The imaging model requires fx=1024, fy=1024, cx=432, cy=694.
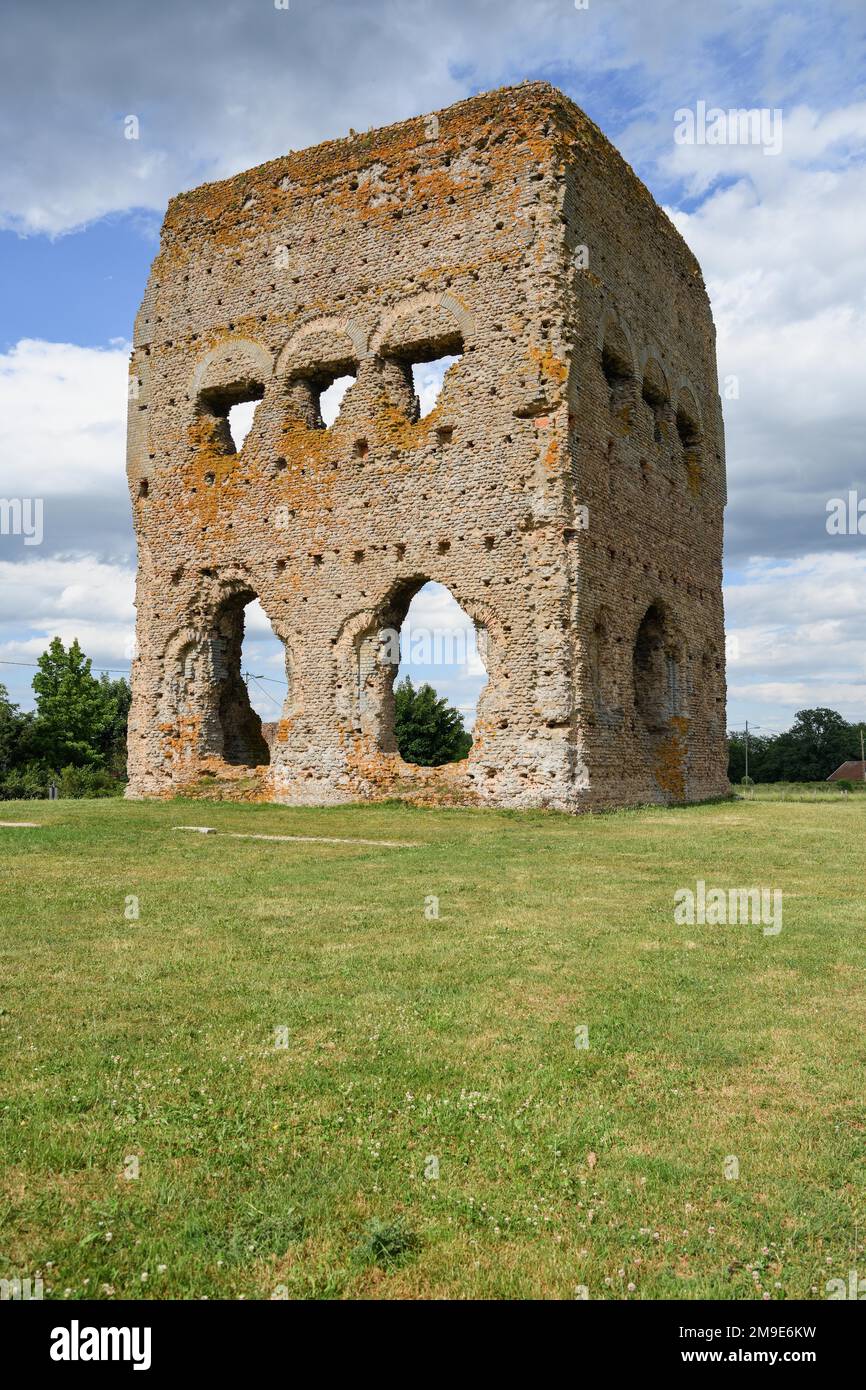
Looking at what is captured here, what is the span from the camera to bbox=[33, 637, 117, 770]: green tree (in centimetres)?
4475

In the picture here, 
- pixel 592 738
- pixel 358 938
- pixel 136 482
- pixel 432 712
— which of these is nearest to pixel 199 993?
pixel 358 938

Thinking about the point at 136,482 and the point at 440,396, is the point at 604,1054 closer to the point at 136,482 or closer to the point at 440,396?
the point at 440,396

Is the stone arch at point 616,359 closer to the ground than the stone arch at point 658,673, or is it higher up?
higher up

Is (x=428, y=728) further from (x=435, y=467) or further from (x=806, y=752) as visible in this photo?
(x=806, y=752)

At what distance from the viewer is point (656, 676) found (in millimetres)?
21828

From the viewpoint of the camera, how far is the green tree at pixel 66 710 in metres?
44.8

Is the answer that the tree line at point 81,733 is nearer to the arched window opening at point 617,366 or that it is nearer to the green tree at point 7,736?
the green tree at point 7,736

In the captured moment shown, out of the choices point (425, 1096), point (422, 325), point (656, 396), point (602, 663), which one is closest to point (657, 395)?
point (656, 396)

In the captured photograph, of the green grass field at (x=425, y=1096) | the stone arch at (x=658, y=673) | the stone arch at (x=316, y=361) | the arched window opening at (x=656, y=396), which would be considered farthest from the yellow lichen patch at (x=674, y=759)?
the green grass field at (x=425, y=1096)

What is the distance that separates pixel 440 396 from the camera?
18469 millimetres

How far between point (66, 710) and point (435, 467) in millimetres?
31328

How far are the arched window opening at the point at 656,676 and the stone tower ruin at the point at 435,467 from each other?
53 millimetres
